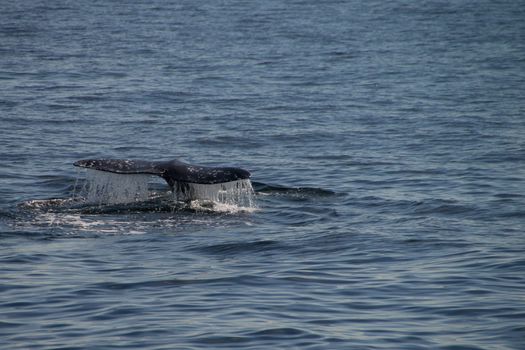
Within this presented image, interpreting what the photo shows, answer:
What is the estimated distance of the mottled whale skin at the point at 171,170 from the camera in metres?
13.5

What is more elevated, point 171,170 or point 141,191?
point 171,170

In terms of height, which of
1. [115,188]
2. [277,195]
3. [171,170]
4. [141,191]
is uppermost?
[171,170]

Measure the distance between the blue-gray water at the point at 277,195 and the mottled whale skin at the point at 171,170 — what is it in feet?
1.67

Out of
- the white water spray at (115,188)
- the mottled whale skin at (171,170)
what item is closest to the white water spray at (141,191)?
the white water spray at (115,188)

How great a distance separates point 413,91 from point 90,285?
19228 mm

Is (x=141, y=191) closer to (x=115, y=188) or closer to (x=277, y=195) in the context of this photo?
(x=115, y=188)

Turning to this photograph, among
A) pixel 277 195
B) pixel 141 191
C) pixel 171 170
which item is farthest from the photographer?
pixel 277 195

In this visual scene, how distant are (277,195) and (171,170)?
2.34m

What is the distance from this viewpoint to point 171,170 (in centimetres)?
1399

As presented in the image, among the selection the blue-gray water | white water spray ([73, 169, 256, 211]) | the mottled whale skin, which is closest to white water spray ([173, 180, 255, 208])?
white water spray ([73, 169, 256, 211])

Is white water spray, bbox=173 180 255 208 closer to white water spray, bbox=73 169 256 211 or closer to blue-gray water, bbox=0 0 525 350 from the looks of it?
white water spray, bbox=73 169 256 211

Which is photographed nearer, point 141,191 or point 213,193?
point 213,193

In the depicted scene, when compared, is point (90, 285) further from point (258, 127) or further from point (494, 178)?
point (258, 127)

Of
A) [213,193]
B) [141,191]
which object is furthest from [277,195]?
[141,191]
